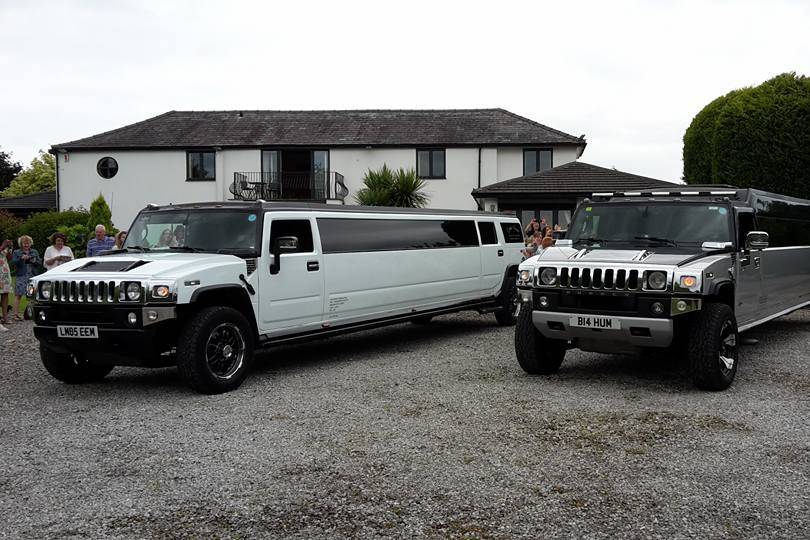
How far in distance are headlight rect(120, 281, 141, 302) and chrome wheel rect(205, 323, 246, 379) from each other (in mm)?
786

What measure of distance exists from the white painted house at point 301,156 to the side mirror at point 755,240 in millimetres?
23231

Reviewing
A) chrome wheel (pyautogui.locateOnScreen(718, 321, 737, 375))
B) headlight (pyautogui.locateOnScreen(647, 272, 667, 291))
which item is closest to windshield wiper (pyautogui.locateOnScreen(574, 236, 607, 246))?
headlight (pyautogui.locateOnScreen(647, 272, 667, 291))

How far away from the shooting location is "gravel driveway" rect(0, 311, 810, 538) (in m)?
4.01

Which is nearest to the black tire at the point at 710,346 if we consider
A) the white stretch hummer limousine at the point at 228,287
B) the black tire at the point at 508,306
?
the white stretch hummer limousine at the point at 228,287

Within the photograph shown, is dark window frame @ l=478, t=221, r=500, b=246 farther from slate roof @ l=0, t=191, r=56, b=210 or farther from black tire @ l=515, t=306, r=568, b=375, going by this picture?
slate roof @ l=0, t=191, r=56, b=210

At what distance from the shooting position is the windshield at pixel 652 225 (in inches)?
306

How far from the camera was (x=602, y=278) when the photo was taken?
7059 millimetres

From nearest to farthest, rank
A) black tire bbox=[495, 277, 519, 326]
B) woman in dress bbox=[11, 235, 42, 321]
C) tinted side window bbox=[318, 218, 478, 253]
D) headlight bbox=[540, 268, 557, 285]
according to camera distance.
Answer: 1. headlight bbox=[540, 268, 557, 285]
2. tinted side window bbox=[318, 218, 478, 253]
3. black tire bbox=[495, 277, 519, 326]
4. woman in dress bbox=[11, 235, 42, 321]

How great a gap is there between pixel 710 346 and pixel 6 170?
6943 cm

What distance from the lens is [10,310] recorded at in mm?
15859

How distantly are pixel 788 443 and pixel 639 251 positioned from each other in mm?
2561

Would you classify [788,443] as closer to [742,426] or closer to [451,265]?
[742,426]

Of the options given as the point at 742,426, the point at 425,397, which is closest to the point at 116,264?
the point at 425,397

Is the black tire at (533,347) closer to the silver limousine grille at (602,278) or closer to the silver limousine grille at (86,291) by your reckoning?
the silver limousine grille at (602,278)
